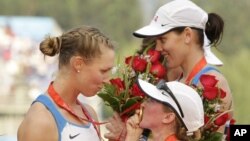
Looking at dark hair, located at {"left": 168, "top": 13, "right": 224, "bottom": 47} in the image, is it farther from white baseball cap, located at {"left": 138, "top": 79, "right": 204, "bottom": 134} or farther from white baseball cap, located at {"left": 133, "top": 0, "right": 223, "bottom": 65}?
white baseball cap, located at {"left": 138, "top": 79, "right": 204, "bottom": 134}

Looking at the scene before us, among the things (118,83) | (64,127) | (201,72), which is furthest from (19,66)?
(64,127)

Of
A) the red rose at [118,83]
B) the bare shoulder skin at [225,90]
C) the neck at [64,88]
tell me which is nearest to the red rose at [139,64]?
the red rose at [118,83]

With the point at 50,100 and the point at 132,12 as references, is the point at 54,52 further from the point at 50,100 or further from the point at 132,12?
the point at 132,12

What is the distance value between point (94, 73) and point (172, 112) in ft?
1.66

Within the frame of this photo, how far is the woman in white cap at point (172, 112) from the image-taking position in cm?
441

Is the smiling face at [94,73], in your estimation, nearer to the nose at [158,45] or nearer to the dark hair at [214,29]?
the nose at [158,45]

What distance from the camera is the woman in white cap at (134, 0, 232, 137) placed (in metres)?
5.33

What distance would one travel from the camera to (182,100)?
445 centimetres

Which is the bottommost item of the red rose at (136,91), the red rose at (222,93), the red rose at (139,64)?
the red rose at (222,93)

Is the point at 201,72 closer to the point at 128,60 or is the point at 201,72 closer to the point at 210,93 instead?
the point at 128,60

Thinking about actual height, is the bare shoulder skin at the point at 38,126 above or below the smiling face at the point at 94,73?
below

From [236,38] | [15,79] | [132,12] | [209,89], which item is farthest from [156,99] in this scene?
[132,12]

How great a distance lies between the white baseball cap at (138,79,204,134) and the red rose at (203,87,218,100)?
0.48 ft

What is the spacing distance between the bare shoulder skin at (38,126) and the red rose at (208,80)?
0.74 meters
